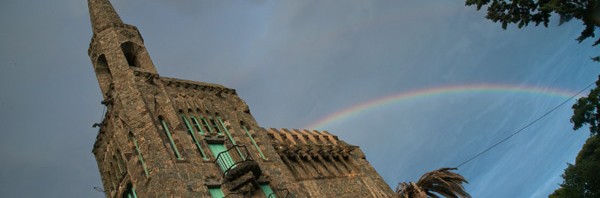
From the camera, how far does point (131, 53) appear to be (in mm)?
30156

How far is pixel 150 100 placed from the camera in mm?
25156

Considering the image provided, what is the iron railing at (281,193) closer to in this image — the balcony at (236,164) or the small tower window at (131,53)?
the balcony at (236,164)

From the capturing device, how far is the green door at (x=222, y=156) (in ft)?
77.6

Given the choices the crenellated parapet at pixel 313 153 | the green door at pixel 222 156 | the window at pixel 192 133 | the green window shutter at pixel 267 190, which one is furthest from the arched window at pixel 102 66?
the green window shutter at pixel 267 190

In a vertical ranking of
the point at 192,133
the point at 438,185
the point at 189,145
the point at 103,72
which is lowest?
the point at 438,185

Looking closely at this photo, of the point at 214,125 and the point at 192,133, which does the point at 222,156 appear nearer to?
the point at 192,133

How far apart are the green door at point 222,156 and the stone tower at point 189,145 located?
0.19ft

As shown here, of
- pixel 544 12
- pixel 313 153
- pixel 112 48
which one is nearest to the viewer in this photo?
pixel 544 12

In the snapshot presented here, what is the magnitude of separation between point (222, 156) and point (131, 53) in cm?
1078

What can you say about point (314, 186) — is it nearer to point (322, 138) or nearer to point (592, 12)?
point (322, 138)

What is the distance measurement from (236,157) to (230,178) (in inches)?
94.7

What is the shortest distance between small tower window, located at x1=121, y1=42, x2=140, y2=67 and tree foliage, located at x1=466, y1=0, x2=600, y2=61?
20.1m

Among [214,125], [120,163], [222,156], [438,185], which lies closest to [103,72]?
[120,163]

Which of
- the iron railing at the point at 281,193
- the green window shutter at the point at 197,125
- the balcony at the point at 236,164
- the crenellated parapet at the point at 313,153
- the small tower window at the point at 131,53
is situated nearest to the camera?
the balcony at the point at 236,164
